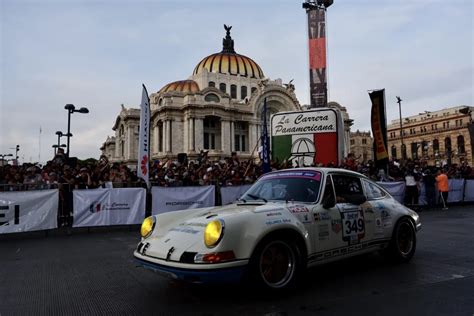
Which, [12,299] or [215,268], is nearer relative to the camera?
[215,268]

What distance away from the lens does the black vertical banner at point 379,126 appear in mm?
14852

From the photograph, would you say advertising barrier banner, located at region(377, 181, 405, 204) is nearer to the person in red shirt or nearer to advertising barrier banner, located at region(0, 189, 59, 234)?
the person in red shirt

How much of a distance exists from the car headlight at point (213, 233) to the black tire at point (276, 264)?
0.46 meters

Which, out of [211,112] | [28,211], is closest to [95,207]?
[28,211]

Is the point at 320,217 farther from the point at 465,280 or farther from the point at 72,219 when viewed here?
the point at 72,219

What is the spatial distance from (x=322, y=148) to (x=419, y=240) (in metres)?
7.77

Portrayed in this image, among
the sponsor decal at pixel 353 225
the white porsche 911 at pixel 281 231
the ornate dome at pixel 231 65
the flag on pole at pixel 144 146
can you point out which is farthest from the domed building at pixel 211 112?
the sponsor decal at pixel 353 225

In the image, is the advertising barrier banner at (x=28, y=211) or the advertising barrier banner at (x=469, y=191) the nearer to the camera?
the advertising barrier banner at (x=28, y=211)

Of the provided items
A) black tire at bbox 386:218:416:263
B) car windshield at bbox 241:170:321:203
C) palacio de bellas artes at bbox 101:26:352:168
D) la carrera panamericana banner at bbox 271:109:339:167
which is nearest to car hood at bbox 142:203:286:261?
car windshield at bbox 241:170:321:203

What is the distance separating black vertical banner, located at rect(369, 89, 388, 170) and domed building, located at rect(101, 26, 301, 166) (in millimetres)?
37282

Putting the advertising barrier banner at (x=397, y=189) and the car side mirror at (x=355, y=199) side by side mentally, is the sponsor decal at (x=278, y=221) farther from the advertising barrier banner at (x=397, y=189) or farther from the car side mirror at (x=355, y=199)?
the advertising barrier banner at (x=397, y=189)

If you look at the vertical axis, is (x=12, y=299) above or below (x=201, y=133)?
below

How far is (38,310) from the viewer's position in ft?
13.1

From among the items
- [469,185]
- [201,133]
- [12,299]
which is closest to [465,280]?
[12,299]
